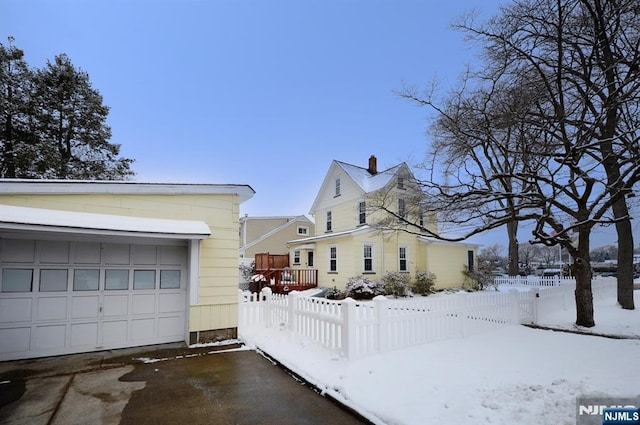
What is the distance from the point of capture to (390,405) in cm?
377

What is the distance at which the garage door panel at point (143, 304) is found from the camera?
716 centimetres

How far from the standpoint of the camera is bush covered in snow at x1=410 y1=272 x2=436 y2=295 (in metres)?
17.6

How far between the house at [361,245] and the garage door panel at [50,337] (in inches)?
492

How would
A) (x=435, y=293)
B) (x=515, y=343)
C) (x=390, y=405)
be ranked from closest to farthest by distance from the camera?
(x=390, y=405) → (x=515, y=343) → (x=435, y=293)

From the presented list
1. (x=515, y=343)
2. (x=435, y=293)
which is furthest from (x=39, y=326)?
(x=435, y=293)

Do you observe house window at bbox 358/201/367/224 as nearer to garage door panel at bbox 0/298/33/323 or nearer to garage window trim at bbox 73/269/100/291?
garage window trim at bbox 73/269/100/291

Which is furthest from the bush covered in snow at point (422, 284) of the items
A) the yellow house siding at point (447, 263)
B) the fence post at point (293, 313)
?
the fence post at point (293, 313)

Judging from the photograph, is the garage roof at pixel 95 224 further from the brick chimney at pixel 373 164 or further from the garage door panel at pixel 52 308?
the brick chimney at pixel 373 164

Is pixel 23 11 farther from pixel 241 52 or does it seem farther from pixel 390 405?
pixel 390 405

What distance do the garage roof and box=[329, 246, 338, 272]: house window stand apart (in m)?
12.1

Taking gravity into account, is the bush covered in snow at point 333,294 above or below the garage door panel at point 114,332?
below

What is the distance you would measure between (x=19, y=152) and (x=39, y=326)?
1476 cm

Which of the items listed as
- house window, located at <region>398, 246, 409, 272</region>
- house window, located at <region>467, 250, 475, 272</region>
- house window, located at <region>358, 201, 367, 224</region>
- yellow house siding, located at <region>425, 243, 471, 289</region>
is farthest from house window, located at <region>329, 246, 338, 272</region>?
house window, located at <region>467, 250, 475, 272</region>

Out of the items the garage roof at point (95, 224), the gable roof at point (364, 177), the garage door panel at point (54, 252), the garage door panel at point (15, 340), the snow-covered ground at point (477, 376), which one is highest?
the gable roof at point (364, 177)
